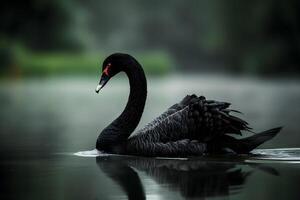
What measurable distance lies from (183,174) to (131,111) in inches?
73.8

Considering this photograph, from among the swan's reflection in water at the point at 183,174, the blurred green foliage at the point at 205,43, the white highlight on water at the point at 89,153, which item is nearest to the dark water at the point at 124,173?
the swan's reflection in water at the point at 183,174

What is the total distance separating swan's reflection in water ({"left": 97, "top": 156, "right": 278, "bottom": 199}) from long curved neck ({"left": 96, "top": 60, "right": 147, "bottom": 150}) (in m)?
0.38

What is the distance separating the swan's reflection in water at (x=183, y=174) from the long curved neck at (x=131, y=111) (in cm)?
38

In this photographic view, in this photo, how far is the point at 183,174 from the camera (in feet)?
18.1

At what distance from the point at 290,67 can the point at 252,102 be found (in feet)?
47.2

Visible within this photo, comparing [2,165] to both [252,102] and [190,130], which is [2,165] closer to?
[190,130]

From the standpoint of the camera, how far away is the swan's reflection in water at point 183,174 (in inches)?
185

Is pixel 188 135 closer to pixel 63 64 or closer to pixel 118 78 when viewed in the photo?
pixel 63 64

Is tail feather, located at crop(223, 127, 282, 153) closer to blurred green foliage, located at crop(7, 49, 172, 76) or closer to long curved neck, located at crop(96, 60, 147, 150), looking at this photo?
long curved neck, located at crop(96, 60, 147, 150)

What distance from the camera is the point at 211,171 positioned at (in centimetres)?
567

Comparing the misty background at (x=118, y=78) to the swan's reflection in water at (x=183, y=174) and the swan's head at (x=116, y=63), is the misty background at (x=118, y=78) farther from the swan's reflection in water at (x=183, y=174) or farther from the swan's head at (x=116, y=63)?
the swan's head at (x=116, y=63)

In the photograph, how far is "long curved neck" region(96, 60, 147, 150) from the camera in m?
7.11

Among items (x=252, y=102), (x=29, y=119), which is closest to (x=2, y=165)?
(x=29, y=119)

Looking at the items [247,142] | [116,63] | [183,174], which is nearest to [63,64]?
[116,63]
